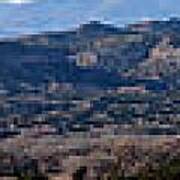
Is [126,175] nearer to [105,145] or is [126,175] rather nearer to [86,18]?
[105,145]

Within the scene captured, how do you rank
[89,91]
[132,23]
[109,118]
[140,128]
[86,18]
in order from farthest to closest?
Result: [86,18], [132,23], [89,91], [109,118], [140,128]

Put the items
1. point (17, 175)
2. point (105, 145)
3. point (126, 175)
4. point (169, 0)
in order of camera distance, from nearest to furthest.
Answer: point (126, 175) → point (17, 175) → point (105, 145) → point (169, 0)

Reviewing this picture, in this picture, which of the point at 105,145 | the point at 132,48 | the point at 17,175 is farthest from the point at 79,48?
the point at 17,175

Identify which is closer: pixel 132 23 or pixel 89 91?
pixel 89 91

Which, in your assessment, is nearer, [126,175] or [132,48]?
[126,175]

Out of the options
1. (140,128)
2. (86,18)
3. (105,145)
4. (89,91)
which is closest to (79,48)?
(89,91)

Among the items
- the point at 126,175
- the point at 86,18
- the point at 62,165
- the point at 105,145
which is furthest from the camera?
the point at 86,18

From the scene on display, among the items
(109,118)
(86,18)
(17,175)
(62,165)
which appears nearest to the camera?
(17,175)

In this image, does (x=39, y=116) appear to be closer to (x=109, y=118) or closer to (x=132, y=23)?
(x=109, y=118)
